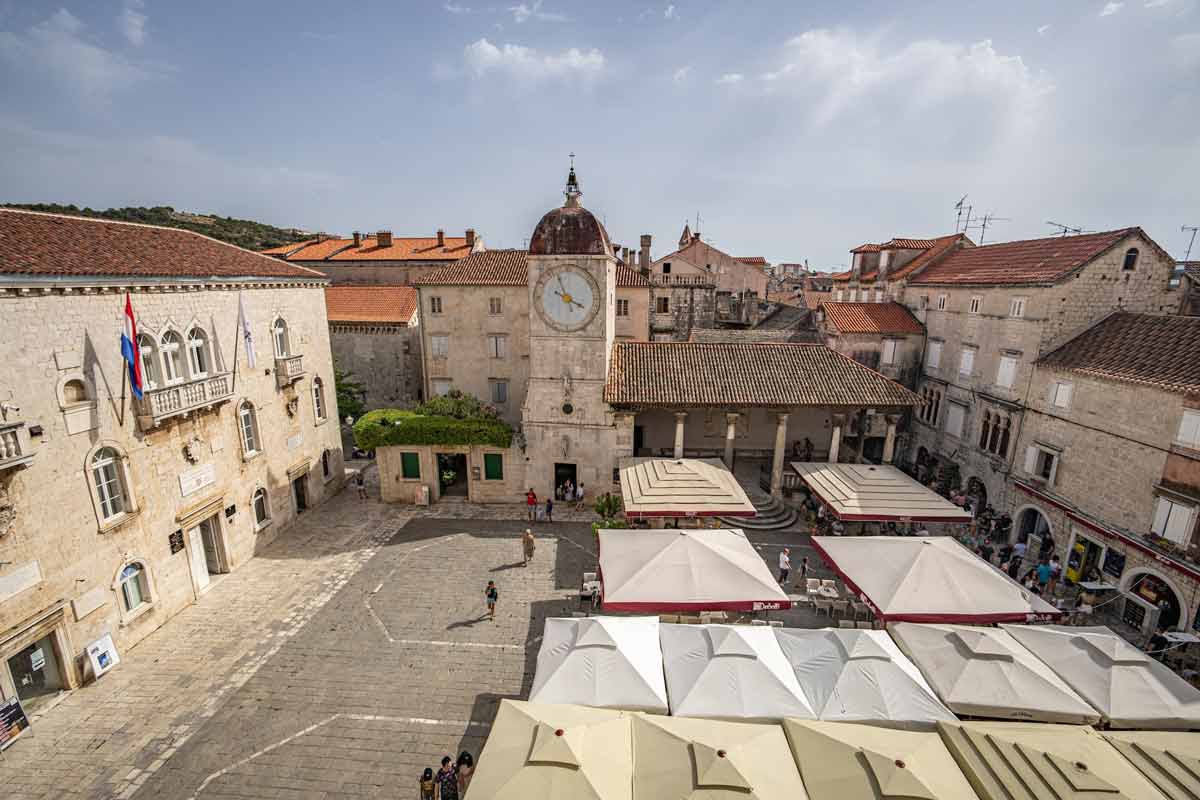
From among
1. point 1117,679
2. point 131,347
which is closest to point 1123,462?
point 1117,679

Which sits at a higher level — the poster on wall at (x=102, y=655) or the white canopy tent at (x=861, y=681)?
the white canopy tent at (x=861, y=681)

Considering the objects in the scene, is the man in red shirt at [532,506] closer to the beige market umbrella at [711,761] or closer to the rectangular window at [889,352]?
the beige market umbrella at [711,761]

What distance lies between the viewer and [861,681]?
1145 cm

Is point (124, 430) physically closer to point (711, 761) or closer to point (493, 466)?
point (493, 466)

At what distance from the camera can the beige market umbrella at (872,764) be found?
28.8 feet

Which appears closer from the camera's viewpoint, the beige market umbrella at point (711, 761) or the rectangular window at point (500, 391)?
the beige market umbrella at point (711, 761)

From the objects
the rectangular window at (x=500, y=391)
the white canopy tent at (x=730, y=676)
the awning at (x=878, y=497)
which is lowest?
the white canopy tent at (x=730, y=676)

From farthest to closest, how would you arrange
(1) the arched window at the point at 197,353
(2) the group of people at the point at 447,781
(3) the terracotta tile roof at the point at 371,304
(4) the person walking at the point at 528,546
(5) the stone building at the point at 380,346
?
(3) the terracotta tile roof at the point at 371,304 < (5) the stone building at the point at 380,346 < (4) the person walking at the point at 528,546 < (1) the arched window at the point at 197,353 < (2) the group of people at the point at 447,781

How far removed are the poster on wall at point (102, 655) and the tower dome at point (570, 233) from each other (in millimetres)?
18695

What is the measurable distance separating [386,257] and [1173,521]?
5130 cm

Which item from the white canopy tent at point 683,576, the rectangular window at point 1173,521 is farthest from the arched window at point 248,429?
the rectangular window at point 1173,521

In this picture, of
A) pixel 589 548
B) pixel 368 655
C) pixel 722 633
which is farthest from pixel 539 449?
pixel 722 633

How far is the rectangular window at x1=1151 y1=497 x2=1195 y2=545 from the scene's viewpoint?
52.3 feet

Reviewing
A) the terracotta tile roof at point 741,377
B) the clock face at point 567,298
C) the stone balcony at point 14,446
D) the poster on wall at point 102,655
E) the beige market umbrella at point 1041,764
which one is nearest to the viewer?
the beige market umbrella at point 1041,764
